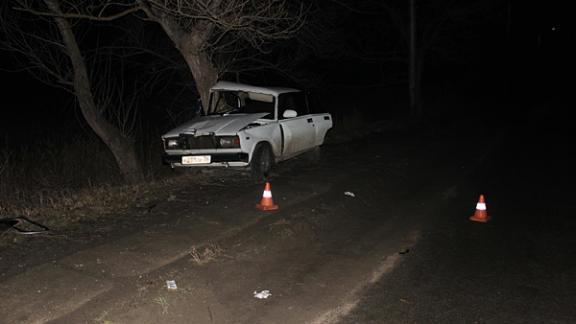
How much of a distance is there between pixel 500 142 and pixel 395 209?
30.2 feet

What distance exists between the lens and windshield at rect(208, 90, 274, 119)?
10.7 metres

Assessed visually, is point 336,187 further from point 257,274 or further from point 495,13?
point 495,13

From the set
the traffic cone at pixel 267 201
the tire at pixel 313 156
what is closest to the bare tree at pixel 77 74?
the tire at pixel 313 156

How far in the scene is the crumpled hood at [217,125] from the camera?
9250 millimetres

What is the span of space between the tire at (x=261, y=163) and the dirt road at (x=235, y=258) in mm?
218

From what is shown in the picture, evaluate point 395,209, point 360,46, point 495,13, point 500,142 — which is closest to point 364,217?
point 395,209

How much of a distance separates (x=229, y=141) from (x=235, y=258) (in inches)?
140

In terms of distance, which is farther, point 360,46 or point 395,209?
point 360,46

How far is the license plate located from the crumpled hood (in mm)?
424

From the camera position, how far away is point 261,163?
32.2 ft

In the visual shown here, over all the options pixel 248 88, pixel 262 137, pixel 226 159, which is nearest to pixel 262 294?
pixel 226 159

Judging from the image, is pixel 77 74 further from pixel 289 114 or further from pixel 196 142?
pixel 289 114

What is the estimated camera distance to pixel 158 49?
53.1 ft

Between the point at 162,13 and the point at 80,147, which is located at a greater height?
the point at 162,13
